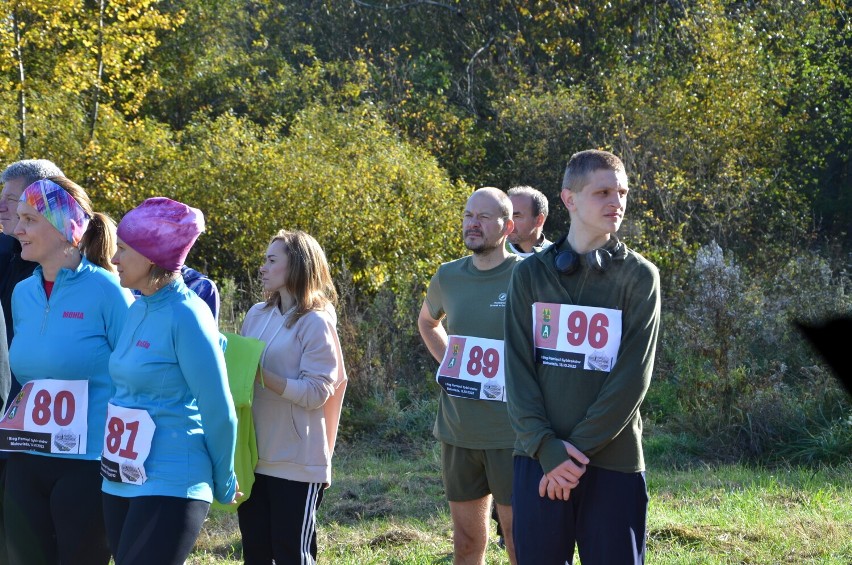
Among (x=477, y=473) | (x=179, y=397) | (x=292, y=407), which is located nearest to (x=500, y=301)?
(x=477, y=473)

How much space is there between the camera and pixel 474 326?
16.5 ft

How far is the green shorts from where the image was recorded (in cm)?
486

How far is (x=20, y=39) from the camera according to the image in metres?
14.2

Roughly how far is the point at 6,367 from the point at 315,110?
38.3ft

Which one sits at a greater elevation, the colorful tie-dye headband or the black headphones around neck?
the colorful tie-dye headband

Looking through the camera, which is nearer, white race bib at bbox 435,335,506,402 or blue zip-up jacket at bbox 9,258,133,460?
blue zip-up jacket at bbox 9,258,133,460

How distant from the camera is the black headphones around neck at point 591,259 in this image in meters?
3.68

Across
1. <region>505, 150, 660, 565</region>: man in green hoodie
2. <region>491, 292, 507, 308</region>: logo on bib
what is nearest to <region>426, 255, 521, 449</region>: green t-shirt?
<region>491, 292, 507, 308</region>: logo on bib

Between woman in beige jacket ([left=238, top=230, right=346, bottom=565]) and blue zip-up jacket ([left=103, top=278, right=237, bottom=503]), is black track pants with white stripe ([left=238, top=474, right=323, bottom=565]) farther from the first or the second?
blue zip-up jacket ([left=103, top=278, right=237, bottom=503])

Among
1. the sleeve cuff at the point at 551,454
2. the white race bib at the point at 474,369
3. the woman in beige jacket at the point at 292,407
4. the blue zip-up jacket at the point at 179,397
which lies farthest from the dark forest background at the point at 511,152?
the blue zip-up jacket at the point at 179,397

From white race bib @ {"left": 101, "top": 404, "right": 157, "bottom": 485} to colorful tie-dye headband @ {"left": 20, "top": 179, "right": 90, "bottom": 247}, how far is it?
3.36ft

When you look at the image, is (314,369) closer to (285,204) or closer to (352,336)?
(352,336)

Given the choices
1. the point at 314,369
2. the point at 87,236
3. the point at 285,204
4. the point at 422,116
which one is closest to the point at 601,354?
the point at 314,369

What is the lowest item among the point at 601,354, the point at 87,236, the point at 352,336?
the point at 352,336
